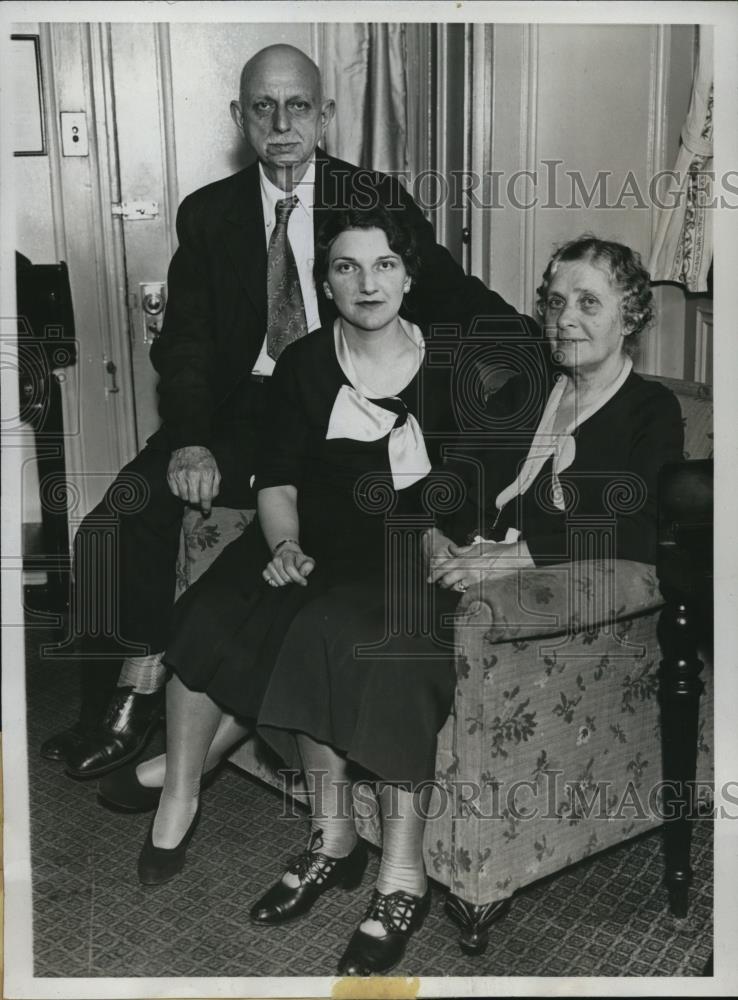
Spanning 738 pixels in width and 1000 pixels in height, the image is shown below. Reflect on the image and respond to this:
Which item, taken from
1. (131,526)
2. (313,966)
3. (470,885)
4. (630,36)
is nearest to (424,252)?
(630,36)

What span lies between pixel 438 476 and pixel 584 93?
89 centimetres

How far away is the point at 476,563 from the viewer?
1.87 m

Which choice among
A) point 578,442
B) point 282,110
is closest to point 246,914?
point 578,442

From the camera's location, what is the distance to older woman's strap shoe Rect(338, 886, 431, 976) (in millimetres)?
1774

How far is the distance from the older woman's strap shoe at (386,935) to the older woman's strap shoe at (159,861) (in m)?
0.38

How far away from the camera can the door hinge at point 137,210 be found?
105 inches

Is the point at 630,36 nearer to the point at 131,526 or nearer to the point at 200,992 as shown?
the point at 131,526

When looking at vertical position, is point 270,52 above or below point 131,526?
above

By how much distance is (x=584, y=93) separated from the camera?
2.26 metres

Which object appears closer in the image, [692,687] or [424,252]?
[692,687]

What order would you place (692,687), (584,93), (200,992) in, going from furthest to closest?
(584,93), (692,687), (200,992)

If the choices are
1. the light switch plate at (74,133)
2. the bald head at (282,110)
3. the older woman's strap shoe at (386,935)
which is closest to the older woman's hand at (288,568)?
the older woman's strap shoe at (386,935)

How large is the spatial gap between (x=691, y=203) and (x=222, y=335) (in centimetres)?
95

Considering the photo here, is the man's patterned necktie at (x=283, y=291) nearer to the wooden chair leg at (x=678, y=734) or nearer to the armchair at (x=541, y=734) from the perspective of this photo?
the armchair at (x=541, y=734)
